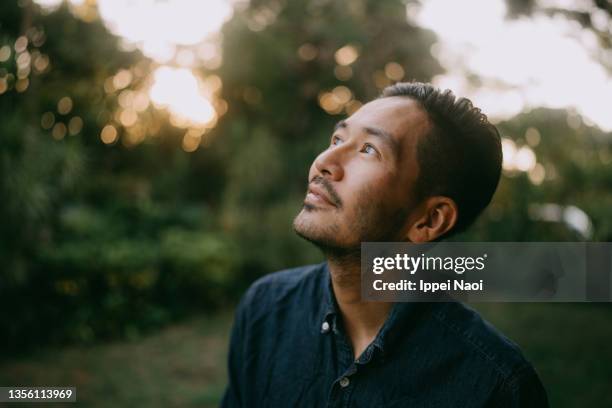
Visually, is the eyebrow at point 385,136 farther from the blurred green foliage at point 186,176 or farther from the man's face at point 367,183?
the blurred green foliage at point 186,176

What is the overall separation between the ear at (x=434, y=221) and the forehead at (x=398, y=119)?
0.26m

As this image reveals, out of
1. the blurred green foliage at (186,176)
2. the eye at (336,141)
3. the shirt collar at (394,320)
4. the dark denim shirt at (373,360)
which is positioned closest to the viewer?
the dark denim shirt at (373,360)

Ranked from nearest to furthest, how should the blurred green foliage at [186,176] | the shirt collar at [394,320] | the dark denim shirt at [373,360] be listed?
the dark denim shirt at [373,360] → the shirt collar at [394,320] → the blurred green foliage at [186,176]

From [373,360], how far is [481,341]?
0.36 m

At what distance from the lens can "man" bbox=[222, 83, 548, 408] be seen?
1.50 meters

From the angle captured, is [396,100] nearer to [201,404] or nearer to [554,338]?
[201,404]

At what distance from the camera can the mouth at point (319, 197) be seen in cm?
164

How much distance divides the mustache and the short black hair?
1.02 feet

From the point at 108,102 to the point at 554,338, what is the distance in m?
7.92

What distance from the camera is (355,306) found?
1702mm

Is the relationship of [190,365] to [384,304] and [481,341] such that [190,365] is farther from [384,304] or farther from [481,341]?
[481,341]

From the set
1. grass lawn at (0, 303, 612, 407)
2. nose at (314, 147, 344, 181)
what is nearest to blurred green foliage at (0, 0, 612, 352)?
grass lawn at (0, 303, 612, 407)

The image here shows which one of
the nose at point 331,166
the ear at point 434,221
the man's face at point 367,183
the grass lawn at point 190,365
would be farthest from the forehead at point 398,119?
the grass lawn at point 190,365

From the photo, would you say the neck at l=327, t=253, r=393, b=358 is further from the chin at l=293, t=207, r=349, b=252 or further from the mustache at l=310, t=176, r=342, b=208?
the mustache at l=310, t=176, r=342, b=208
